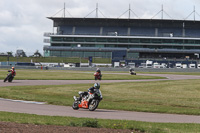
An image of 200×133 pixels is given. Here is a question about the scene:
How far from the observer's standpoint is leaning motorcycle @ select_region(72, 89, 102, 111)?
17500 millimetres

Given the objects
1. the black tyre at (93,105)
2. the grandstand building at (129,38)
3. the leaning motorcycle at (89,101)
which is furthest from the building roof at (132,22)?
the black tyre at (93,105)

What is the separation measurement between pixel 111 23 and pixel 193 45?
98.7ft

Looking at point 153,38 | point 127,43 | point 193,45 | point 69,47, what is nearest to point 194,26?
point 193,45

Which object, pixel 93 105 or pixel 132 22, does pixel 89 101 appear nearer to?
pixel 93 105

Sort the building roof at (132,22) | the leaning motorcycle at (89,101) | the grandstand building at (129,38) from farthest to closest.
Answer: the building roof at (132,22) → the grandstand building at (129,38) → the leaning motorcycle at (89,101)

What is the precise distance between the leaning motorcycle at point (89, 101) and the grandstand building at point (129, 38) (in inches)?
4450

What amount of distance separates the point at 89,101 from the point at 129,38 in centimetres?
11906

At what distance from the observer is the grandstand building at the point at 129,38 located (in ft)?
438

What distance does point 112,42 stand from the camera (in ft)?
449

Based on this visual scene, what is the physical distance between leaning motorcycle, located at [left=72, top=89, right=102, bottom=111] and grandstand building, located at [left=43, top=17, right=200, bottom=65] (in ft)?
371

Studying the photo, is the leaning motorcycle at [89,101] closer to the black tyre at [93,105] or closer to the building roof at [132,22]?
the black tyre at [93,105]

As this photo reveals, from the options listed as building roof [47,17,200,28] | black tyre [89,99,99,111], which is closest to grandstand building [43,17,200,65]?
building roof [47,17,200,28]

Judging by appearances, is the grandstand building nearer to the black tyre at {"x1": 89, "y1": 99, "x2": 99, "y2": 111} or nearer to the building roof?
the building roof

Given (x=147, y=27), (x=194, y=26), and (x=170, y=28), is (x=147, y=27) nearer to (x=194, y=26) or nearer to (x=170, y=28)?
(x=170, y=28)
